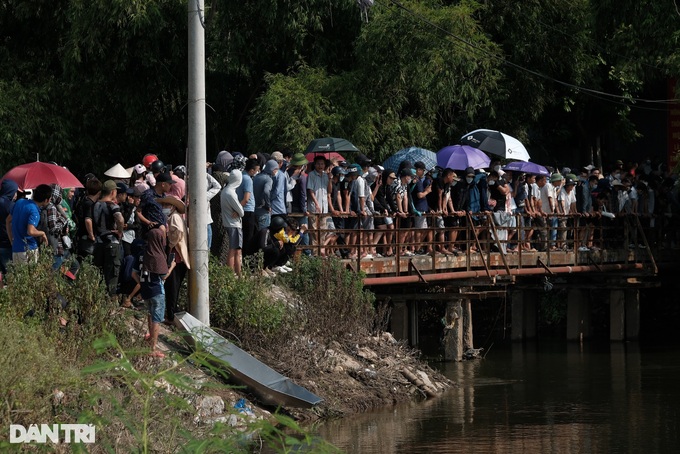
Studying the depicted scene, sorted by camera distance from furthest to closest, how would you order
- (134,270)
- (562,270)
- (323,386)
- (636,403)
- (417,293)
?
(562,270) → (417,293) → (636,403) → (323,386) → (134,270)

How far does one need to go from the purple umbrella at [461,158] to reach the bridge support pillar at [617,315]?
6623 millimetres

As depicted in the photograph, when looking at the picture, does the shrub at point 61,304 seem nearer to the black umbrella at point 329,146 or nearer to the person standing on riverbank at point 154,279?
the person standing on riverbank at point 154,279

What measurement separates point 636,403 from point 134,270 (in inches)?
313

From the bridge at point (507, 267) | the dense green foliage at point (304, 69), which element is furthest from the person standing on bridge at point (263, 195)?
the dense green foliage at point (304, 69)

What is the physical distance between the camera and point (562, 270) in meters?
26.0

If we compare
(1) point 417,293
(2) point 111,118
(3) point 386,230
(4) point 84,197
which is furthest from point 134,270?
(2) point 111,118

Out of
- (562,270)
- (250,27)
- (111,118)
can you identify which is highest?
(250,27)

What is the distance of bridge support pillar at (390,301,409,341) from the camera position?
2367cm

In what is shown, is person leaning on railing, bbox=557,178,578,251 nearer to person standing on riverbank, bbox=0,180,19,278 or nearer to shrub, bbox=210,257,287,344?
shrub, bbox=210,257,287,344

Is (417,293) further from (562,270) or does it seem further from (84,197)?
(84,197)

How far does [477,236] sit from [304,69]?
6.10m

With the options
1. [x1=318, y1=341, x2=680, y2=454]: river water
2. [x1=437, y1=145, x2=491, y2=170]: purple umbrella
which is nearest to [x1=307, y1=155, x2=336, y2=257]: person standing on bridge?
[x1=318, y1=341, x2=680, y2=454]: river water

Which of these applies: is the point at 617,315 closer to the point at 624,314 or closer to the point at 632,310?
the point at 624,314

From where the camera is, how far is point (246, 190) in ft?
56.0
